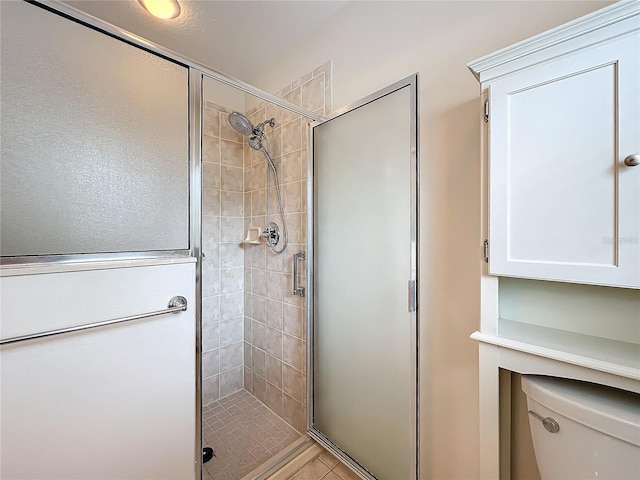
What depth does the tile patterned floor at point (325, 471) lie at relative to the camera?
4.52ft

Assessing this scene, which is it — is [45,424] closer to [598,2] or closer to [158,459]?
[158,459]

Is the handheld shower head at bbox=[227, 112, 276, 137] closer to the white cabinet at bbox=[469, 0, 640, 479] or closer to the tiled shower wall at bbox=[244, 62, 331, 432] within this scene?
the tiled shower wall at bbox=[244, 62, 331, 432]

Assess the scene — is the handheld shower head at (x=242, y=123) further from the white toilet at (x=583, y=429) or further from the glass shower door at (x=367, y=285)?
the white toilet at (x=583, y=429)

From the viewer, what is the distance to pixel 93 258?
0.88 m


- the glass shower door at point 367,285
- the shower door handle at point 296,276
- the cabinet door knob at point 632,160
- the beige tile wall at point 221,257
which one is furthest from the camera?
the beige tile wall at point 221,257

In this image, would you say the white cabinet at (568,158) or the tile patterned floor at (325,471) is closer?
the white cabinet at (568,158)

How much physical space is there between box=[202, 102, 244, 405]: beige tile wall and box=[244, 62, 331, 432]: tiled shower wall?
0.07 m

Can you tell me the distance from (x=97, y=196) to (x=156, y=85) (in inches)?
18.5

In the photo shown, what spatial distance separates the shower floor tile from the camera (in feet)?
4.89

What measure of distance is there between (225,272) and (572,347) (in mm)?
2018

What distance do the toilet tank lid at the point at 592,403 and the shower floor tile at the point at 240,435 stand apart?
147 centimetres

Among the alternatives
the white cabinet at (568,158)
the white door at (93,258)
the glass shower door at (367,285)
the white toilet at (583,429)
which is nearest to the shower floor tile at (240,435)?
the glass shower door at (367,285)

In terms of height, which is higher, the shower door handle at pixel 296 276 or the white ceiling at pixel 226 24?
the white ceiling at pixel 226 24

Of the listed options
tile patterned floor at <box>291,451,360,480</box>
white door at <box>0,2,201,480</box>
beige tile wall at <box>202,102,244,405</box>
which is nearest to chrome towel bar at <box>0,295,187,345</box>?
white door at <box>0,2,201,480</box>
